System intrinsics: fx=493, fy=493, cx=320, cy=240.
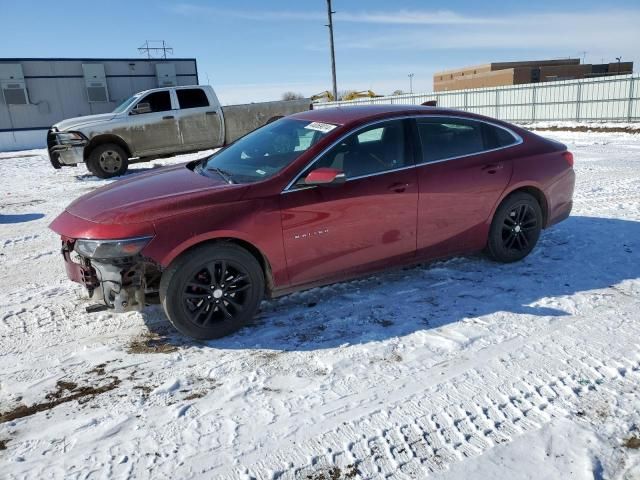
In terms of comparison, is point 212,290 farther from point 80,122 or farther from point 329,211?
point 80,122

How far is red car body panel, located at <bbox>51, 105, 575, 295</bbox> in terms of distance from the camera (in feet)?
11.4

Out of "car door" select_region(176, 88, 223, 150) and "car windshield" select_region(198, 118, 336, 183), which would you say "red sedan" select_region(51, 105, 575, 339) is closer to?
"car windshield" select_region(198, 118, 336, 183)

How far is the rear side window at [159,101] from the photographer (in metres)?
11.9

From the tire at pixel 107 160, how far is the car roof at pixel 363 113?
25.8ft

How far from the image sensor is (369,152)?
4.23 meters

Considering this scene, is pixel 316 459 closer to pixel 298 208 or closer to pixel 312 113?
pixel 298 208

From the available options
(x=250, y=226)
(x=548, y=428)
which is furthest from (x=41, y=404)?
(x=548, y=428)

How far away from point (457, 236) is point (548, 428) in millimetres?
2258

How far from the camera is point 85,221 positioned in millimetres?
3547

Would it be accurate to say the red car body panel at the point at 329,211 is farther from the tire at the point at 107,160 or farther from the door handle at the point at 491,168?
the tire at the point at 107,160

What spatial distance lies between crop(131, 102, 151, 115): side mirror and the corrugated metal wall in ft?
37.5

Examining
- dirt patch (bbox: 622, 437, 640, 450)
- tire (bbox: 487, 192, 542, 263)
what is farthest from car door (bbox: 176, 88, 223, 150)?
dirt patch (bbox: 622, 437, 640, 450)

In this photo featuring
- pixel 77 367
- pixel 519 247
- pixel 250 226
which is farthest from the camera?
pixel 519 247

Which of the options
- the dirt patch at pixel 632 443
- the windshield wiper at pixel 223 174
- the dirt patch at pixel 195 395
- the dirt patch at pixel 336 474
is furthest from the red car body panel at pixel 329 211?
the dirt patch at pixel 632 443
